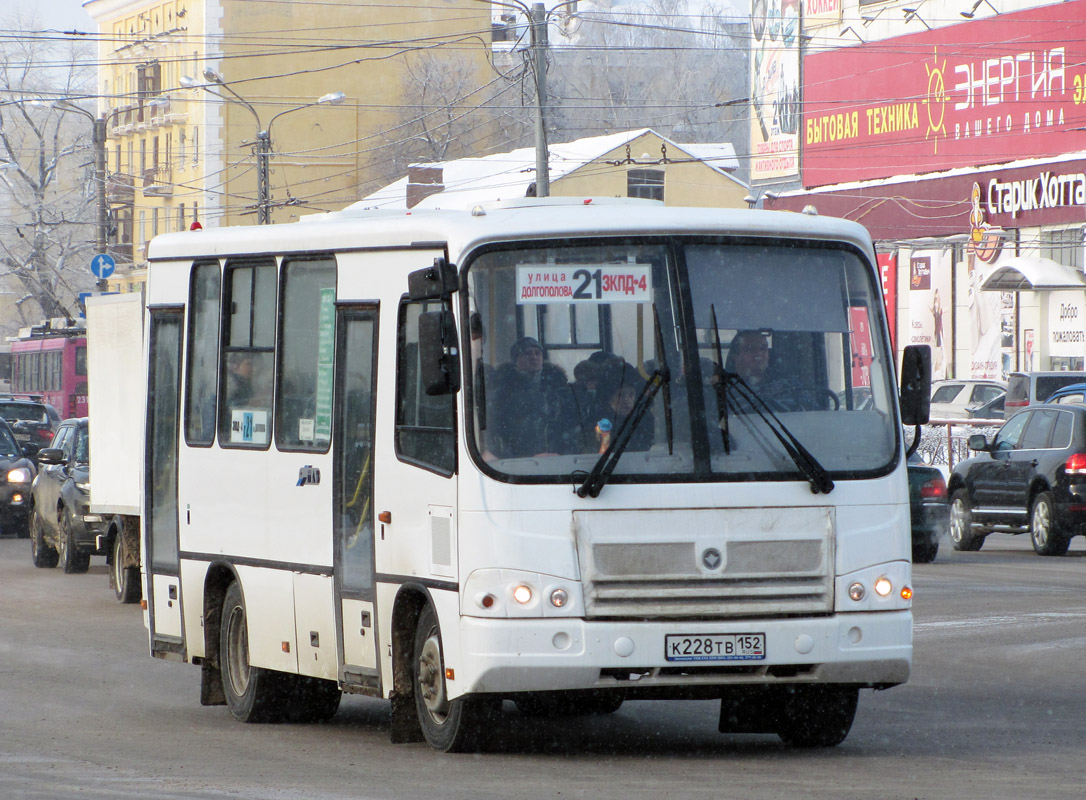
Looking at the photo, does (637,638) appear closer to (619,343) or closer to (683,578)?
(683,578)

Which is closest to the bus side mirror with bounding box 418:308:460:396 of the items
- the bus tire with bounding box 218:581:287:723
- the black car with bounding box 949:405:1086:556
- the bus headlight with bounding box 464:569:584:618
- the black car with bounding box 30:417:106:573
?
the bus headlight with bounding box 464:569:584:618

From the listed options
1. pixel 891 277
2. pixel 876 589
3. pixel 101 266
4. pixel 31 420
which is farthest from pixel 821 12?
pixel 876 589

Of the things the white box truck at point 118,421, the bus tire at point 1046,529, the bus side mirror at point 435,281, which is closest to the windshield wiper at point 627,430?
the bus side mirror at point 435,281

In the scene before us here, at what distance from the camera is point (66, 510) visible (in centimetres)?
2277

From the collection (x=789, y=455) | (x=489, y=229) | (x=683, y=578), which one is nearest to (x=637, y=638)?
(x=683, y=578)

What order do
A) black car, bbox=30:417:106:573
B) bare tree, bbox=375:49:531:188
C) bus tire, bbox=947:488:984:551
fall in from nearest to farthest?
black car, bbox=30:417:106:573 → bus tire, bbox=947:488:984:551 → bare tree, bbox=375:49:531:188

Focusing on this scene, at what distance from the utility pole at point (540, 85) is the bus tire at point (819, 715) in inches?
868

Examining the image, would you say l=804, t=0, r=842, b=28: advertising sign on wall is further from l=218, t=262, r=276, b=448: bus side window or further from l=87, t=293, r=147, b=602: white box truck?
l=218, t=262, r=276, b=448: bus side window

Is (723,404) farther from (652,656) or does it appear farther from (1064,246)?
(1064,246)

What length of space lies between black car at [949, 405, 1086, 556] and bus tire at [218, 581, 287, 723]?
1311 centimetres

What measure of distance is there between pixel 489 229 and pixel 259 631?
2845 millimetres

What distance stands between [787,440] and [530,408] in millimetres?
1129

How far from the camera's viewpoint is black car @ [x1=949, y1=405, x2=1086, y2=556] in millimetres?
22844

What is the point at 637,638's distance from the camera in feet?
28.7
